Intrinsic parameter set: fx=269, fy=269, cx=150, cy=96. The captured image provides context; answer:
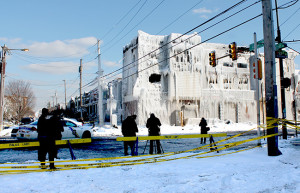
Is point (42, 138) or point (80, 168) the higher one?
point (42, 138)

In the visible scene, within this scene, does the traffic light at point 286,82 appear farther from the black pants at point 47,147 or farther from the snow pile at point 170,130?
the snow pile at point 170,130

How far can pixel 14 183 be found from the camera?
623cm

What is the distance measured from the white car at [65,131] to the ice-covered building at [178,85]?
17.8m

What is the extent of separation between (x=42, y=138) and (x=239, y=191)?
223 inches

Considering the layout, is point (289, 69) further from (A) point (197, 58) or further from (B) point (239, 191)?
(B) point (239, 191)

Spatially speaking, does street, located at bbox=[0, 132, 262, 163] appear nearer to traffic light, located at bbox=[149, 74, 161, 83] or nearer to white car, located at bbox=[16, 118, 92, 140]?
white car, located at bbox=[16, 118, 92, 140]

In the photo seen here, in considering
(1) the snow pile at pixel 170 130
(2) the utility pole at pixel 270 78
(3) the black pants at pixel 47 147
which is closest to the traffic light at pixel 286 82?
(2) the utility pole at pixel 270 78

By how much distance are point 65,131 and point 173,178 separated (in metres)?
10.9

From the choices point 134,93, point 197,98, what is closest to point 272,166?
point 134,93

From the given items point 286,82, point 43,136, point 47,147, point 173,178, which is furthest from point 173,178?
point 286,82

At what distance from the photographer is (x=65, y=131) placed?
15977mm

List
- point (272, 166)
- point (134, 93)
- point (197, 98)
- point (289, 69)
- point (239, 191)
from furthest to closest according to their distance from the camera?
1. point (289, 69)
2. point (197, 98)
3. point (134, 93)
4. point (272, 166)
5. point (239, 191)

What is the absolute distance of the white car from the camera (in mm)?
14328

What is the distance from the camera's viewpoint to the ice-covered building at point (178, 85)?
36156 mm
